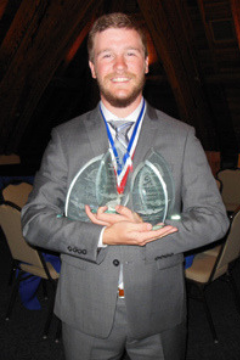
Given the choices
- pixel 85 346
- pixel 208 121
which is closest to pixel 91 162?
pixel 85 346

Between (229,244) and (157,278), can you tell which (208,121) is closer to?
(229,244)

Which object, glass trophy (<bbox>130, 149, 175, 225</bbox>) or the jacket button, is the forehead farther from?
the jacket button

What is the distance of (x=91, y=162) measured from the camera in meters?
0.87

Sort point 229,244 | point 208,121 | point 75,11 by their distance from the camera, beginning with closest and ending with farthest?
point 229,244
point 75,11
point 208,121

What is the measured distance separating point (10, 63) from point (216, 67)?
423cm

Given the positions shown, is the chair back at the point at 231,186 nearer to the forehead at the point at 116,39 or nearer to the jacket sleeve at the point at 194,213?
the jacket sleeve at the point at 194,213

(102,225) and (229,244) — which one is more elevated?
(102,225)

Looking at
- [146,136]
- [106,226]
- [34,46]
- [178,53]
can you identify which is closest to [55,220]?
[106,226]

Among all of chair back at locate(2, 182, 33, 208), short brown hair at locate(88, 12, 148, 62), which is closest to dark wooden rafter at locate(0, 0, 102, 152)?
chair back at locate(2, 182, 33, 208)

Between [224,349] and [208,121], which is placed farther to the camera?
[208,121]

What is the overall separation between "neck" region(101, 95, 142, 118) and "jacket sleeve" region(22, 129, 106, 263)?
18cm

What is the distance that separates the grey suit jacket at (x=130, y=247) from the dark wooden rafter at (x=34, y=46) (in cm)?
473

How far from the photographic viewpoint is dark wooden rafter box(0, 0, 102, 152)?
17.1ft

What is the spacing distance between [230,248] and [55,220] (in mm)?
1867
